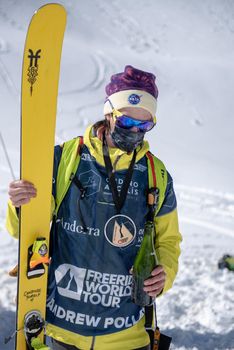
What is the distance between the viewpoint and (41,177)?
2979mm

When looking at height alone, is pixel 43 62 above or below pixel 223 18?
below

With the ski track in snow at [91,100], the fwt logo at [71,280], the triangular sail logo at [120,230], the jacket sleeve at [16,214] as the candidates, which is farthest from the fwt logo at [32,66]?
the ski track in snow at [91,100]

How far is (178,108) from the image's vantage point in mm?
18844

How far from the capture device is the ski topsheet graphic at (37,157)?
297cm

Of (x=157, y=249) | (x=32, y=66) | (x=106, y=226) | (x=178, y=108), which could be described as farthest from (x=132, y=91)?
(x=178, y=108)

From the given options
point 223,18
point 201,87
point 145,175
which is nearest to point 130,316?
point 145,175

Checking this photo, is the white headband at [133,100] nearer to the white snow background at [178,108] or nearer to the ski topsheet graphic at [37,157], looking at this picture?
the ski topsheet graphic at [37,157]

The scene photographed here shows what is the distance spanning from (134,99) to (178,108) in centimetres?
1610

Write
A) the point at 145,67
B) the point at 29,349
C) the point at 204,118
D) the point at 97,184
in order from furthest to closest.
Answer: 1. the point at 145,67
2. the point at 204,118
3. the point at 29,349
4. the point at 97,184

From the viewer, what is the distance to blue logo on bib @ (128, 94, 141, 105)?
9.80 ft

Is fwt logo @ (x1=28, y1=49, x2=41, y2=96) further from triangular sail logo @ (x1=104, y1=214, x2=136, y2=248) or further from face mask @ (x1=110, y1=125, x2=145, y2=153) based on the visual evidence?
triangular sail logo @ (x1=104, y1=214, x2=136, y2=248)

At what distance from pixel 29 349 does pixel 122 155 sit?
4.22 feet

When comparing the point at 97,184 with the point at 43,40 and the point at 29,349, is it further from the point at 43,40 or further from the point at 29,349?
the point at 29,349

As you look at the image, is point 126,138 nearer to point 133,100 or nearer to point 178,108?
point 133,100
